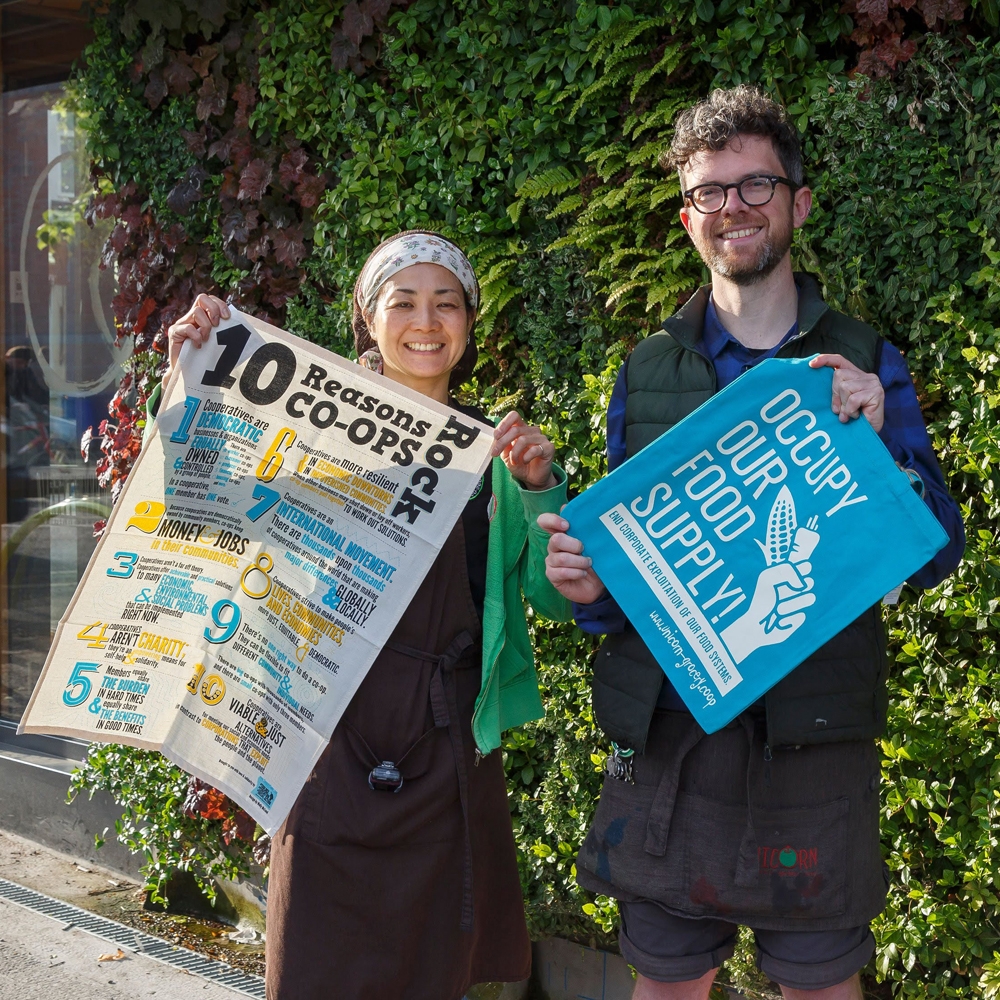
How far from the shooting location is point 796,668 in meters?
2.36

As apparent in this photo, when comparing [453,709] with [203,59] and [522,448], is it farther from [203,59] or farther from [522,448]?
[203,59]

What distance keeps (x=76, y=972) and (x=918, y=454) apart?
11.6ft

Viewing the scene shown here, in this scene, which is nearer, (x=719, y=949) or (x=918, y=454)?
(x=918, y=454)

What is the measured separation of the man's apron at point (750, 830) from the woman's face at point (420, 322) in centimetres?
96

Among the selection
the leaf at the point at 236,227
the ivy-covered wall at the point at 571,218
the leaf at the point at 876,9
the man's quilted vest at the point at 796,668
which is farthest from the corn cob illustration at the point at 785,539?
the leaf at the point at 236,227

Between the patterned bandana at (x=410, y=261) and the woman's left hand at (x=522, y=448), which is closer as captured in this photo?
the woman's left hand at (x=522, y=448)

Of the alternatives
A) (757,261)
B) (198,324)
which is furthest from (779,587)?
(198,324)

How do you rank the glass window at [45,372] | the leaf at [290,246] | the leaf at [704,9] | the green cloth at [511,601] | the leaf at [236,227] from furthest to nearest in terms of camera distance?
1. the glass window at [45,372]
2. the leaf at [236,227]
3. the leaf at [290,246]
4. the leaf at [704,9]
5. the green cloth at [511,601]

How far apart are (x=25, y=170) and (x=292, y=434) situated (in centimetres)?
427

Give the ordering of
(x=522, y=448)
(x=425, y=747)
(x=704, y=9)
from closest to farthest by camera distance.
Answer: (x=522, y=448)
(x=425, y=747)
(x=704, y=9)

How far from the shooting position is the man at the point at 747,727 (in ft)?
7.75

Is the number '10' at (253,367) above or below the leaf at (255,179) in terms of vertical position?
below

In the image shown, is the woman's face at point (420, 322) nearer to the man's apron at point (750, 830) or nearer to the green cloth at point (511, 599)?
the green cloth at point (511, 599)

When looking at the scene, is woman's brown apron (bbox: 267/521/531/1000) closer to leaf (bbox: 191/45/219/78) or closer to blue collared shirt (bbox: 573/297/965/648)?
blue collared shirt (bbox: 573/297/965/648)
